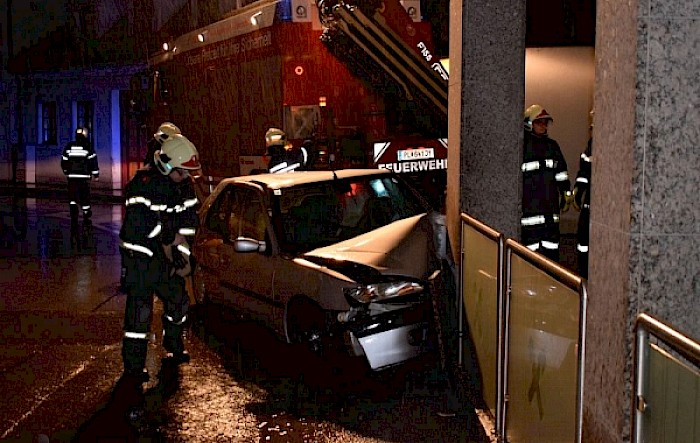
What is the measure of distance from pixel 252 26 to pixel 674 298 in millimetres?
12321

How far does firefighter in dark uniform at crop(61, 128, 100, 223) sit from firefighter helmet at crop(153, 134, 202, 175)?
11181mm

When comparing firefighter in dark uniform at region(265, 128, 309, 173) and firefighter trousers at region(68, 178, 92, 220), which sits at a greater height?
firefighter in dark uniform at region(265, 128, 309, 173)

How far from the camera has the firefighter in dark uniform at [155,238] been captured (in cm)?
752

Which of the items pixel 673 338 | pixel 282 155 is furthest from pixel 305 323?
pixel 282 155

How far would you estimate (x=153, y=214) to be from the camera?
7.63 meters

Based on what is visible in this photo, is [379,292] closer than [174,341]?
Yes

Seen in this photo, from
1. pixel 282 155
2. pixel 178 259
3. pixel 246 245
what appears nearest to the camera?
pixel 178 259

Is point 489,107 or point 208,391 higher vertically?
point 489,107

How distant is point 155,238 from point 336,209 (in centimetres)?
169

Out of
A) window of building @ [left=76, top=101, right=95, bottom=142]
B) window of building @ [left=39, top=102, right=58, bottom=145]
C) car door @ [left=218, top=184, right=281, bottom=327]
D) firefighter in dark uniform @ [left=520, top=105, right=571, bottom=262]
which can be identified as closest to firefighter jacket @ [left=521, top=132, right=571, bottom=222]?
firefighter in dark uniform @ [left=520, top=105, right=571, bottom=262]

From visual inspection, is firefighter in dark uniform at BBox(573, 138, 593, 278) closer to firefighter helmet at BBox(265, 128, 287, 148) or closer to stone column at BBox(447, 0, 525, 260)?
stone column at BBox(447, 0, 525, 260)

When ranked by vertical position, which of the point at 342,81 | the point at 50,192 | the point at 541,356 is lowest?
the point at 50,192

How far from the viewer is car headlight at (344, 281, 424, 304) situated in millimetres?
7250

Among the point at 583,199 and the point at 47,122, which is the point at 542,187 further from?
the point at 47,122
